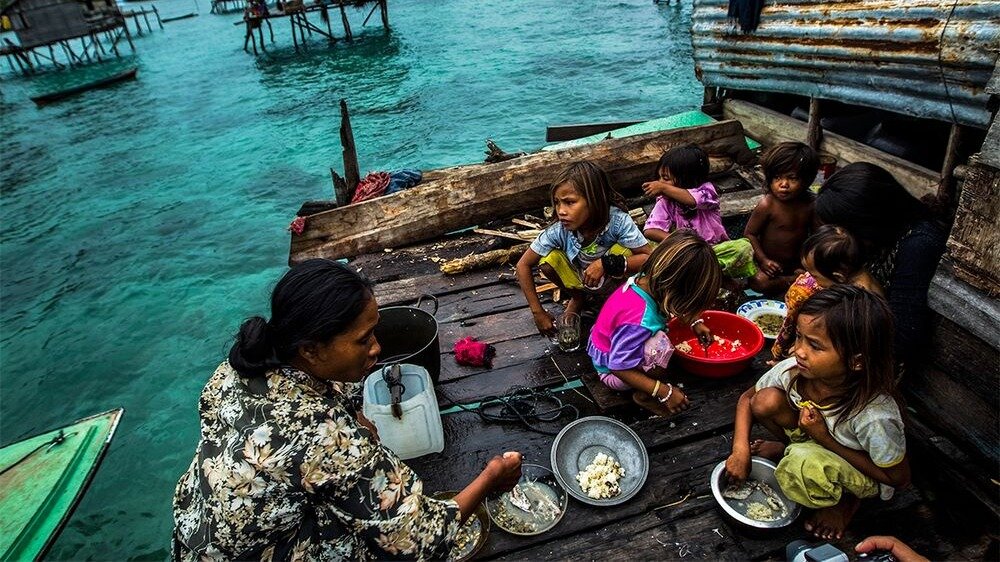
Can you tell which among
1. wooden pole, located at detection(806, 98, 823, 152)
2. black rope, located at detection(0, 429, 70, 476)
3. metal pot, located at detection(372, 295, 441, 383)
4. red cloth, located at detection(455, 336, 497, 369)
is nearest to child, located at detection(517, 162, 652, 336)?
red cloth, located at detection(455, 336, 497, 369)

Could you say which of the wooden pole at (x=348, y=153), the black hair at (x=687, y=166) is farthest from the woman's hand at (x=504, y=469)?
the wooden pole at (x=348, y=153)

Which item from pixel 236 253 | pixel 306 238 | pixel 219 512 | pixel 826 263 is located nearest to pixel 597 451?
pixel 826 263

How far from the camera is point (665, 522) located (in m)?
2.55

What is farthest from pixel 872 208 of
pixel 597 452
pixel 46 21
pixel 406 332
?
pixel 46 21

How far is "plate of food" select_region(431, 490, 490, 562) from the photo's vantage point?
2.44 meters

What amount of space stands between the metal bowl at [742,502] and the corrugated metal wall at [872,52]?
3.02m

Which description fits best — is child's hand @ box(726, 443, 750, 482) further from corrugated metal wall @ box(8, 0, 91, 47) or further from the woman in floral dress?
corrugated metal wall @ box(8, 0, 91, 47)

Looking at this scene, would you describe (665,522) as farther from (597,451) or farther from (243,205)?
(243,205)

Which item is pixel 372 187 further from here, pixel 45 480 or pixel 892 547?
pixel 892 547

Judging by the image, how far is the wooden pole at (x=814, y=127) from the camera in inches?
219

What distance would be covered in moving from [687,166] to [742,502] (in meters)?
2.49

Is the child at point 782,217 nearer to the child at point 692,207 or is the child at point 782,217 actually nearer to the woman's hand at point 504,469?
the child at point 692,207

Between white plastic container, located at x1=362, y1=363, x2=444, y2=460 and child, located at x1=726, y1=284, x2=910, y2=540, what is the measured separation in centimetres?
150

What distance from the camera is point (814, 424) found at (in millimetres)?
2361
